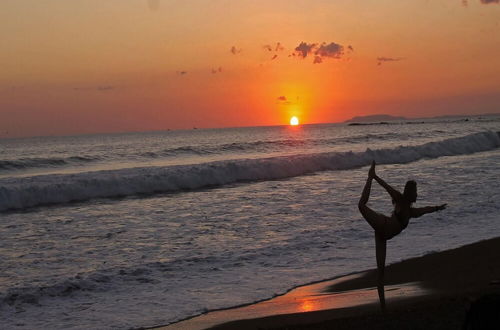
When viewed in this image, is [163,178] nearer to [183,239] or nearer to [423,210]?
[183,239]

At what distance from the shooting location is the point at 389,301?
7.59m

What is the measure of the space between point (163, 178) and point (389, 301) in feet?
66.6

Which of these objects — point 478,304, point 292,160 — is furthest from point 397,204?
point 292,160

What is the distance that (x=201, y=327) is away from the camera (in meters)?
7.08

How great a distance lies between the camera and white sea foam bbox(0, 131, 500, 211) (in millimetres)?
22625

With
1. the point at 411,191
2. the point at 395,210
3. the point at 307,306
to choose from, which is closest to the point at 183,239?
the point at 307,306

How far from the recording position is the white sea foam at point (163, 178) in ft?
74.2

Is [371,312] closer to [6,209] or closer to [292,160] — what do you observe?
[6,209]

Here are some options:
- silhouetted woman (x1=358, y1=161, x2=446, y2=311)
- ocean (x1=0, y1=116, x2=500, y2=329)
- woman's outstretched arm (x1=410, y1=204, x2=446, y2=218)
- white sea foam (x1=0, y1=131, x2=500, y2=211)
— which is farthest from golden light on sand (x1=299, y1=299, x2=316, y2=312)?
white sea foam (x1=0, y1=131, x2=500, y2=211)

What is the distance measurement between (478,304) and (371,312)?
9.63ft

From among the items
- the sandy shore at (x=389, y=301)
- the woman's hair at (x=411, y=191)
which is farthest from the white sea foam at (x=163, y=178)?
the woman's hair at (x=411, y=191)

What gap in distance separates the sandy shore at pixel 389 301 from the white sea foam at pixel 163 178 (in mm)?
15341

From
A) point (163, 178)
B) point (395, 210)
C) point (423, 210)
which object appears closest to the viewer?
point (423, 210)

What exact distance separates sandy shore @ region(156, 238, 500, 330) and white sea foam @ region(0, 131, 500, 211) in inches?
604
